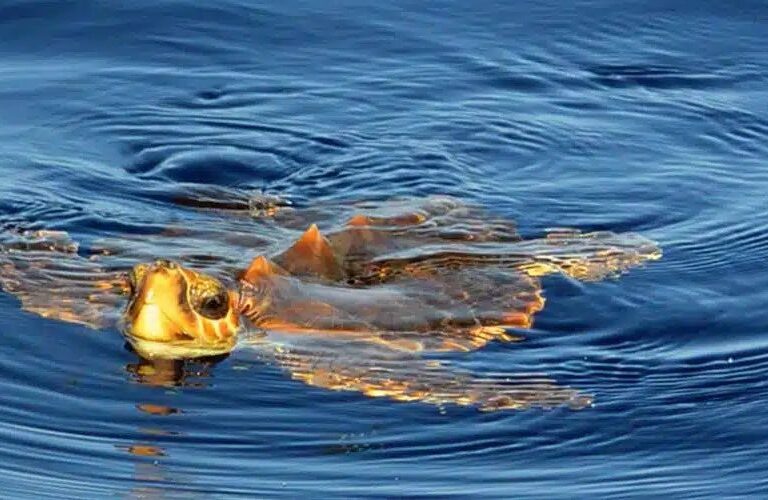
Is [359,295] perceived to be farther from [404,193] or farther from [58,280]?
[404,193]

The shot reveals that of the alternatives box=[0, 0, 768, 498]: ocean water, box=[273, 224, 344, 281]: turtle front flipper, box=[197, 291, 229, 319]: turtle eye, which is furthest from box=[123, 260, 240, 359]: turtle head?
box=[273, 224, 344, 281]: turtle front flipper

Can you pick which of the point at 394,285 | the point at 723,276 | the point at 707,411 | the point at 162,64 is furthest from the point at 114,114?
the point at 707,411

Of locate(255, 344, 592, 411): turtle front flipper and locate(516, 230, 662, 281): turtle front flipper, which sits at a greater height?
locate(516, 230, 662, 281): turtle front flipper

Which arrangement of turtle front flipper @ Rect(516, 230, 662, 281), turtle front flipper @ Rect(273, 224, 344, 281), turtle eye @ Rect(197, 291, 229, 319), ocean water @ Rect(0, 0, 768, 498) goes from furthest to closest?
turtle front flipper @ Rect(516, 230, 662, 281), turtle front flipper @ Rect(273, 224, 344, 281), turtle eye @ Rect(197, 291, 229, 319), ocean water @ Rect(0, 0, 768, 498)

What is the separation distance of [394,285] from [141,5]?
530 centimetres

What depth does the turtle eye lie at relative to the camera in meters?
7.19

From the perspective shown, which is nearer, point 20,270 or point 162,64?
point 20,270

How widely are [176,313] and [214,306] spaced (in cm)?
18

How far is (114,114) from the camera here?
1038 cm

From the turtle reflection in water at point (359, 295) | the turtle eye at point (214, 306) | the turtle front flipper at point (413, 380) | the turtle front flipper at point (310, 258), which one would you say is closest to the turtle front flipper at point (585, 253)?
the turtle reflection in water at point (359, 295)

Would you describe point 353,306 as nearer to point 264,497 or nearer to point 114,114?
point 264,497

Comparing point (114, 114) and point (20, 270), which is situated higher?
point (114, 114)

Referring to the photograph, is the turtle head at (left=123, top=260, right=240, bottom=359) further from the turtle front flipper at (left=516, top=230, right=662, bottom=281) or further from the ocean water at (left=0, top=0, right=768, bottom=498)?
the turtle front flipper at (left=516, top=230, right=662, bottom=281)

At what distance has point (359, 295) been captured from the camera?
765cm
